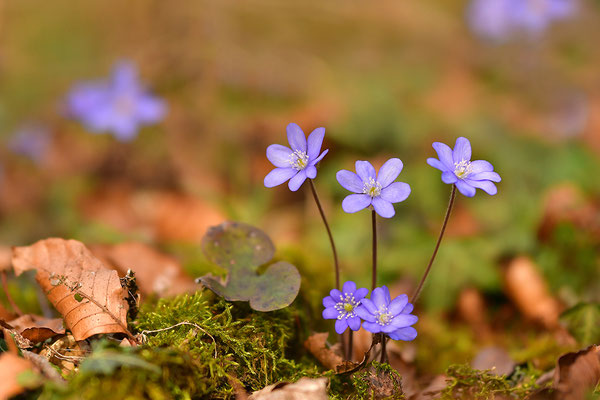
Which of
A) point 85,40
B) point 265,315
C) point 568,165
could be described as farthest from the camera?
point 85,40

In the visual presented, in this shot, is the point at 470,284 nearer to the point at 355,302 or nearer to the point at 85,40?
the point at 355,302

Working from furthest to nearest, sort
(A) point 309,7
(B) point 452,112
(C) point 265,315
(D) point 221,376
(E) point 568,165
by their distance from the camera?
(A) point 309,7 < (B) point 452,112 < (E) point 568,165 < (C) point 265,315 < (D) point 221,376

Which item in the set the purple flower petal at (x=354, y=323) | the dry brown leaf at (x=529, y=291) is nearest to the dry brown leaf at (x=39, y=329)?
the purple flower petal at (x=354, y=323)

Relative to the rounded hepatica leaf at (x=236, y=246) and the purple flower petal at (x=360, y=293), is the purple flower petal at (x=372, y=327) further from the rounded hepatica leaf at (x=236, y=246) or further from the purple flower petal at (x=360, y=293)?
the rounded hepatica leaf at (x=236, y=246)

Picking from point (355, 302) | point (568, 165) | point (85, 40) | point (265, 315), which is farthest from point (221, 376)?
point (85, 40)

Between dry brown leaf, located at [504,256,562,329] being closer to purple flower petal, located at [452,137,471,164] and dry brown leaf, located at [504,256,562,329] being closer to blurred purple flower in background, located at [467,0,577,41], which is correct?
purple flower petal, located at [452,137,471,164]

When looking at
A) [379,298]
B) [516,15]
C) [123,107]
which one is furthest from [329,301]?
[516,15]
